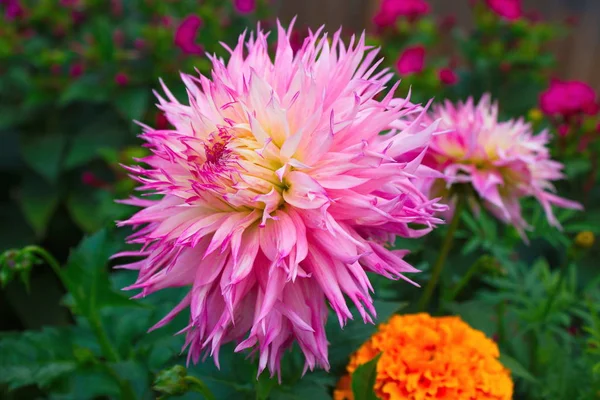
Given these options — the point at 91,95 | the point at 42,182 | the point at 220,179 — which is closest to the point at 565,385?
the point at 220,179

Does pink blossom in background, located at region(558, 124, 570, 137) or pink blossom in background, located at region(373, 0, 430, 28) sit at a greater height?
pink blossom in background, located at region(373, 0, 430, 28)

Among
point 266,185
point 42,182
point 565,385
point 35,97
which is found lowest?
point 42,182

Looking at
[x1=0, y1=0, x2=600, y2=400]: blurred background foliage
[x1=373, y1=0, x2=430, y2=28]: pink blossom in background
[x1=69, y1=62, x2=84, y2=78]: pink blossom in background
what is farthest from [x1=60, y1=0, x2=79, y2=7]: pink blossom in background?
[x1=373, y1=0, x2=430, y2=28]: pink blossom in background

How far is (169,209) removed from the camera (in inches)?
17.1

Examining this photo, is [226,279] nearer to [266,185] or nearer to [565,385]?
[266,185]

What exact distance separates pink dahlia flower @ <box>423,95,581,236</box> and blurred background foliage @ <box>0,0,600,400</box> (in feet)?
0.27

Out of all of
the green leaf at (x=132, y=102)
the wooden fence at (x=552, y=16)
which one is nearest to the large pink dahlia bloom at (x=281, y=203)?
the green leaf at (x=132, y=102)

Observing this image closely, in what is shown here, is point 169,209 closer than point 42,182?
Yes

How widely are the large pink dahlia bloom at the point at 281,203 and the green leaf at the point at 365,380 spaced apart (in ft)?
0.23

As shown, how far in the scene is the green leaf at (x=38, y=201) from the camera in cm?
134

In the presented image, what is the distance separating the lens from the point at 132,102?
1295mm

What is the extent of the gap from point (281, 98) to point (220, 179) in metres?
0.08

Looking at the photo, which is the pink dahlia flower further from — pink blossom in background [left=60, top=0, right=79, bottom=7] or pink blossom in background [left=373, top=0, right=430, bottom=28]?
pink blossom in background [left=60, top=0, right=79, bottom=7]

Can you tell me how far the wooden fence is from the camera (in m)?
2.20
